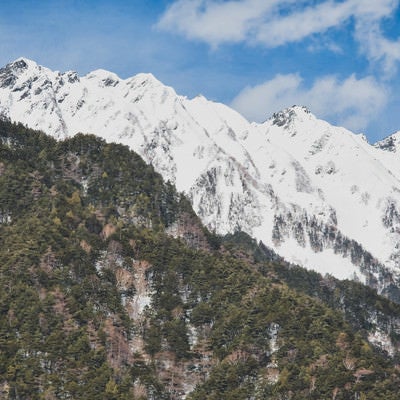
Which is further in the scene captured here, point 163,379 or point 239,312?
point 239,312

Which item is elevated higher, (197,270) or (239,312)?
(197,270)

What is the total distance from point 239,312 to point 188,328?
1192 cm

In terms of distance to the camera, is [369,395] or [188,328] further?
[188,328]

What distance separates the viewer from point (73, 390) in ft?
517

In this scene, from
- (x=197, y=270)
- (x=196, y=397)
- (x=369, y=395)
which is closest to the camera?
(x=369, y=395)

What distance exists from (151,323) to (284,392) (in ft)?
120

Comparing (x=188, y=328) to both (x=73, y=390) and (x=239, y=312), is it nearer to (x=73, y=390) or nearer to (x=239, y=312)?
(x=239, y=312)

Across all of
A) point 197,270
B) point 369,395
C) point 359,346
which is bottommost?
point 369,395

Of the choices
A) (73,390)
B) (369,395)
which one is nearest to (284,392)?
(369,395)

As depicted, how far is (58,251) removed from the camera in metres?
189

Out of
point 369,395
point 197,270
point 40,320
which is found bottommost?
point 369,395

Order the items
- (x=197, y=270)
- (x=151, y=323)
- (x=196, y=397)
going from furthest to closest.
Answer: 1. (x=197, y=270)
2. (x=151, y=323)
3. (x=196, y=397)

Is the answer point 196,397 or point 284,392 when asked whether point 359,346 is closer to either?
point 284,392

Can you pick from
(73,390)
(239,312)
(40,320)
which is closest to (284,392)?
(239,312)
